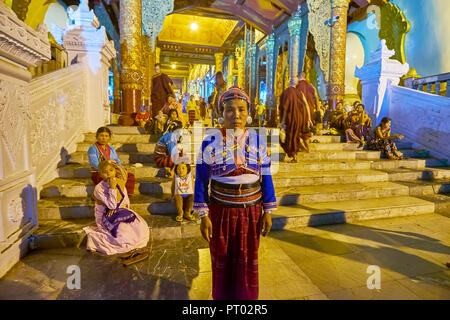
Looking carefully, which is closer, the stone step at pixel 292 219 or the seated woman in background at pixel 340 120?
the stone step at pixel 292 219

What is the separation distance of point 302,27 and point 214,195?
43.1ft

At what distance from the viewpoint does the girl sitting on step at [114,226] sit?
2.63 meters

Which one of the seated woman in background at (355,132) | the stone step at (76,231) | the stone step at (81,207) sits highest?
the seated woman in background at (355,132)

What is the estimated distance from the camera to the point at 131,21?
7.83 metres

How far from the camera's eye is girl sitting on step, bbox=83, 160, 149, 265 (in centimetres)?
263

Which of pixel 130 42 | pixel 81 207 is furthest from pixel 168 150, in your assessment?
pixel 130 42

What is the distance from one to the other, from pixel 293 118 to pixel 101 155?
4016 millimetres

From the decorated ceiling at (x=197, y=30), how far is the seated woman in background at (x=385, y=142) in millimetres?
14254

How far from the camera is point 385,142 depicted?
6160 millimetres

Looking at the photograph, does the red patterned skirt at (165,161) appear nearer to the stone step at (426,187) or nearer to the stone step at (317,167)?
the stone step at (317,167)

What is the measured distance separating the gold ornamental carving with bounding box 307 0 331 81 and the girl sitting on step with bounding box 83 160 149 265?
32.7ft

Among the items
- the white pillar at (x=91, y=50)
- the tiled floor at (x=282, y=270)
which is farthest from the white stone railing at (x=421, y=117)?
the white pillar at (x=91, y=50)

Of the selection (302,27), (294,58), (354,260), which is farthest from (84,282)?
(302,27)

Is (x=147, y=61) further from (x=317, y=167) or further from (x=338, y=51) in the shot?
(x=317, y=167)
